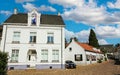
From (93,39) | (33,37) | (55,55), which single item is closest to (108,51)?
(93,39)

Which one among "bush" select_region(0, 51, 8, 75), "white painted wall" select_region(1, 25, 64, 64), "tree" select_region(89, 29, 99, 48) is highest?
"tree" select_region(89, 29, 99, 48)

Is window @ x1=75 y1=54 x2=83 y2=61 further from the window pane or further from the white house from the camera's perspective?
the window pane

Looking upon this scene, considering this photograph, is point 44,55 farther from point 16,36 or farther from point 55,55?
point 16,36

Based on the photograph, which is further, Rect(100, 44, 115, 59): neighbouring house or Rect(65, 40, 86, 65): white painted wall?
Rect(100, 44, 115, 59): neighbouring house

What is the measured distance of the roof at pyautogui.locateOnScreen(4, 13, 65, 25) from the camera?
3584 centimetres

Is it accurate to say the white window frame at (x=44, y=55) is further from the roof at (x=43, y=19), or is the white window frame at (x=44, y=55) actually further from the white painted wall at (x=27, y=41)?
the roof at (x=43, y=19)

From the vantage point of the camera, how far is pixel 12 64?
3400cm

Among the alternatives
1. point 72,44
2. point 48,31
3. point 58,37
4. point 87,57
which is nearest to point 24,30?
point 48,31

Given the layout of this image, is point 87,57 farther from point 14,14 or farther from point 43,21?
point 14,14

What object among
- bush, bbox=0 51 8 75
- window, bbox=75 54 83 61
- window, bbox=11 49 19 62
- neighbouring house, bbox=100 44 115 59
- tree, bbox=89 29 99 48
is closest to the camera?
bush, bbox=0 51 8 75

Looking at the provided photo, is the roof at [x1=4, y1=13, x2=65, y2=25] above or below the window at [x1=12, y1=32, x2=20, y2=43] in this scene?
above

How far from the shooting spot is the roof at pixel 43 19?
3584cm

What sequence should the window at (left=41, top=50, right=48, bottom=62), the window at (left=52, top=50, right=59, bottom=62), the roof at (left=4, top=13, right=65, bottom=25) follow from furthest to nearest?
the roof at (left=4, top=13, right=65, bottom=25), the window at (left=52, top=50, right=59, bottom=62), the window at (left=41, top=50, right=48, bottom=62)

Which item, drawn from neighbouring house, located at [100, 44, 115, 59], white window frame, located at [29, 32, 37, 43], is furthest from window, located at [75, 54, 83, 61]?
neighbouring house, located at [100, 44, 115, 59]
